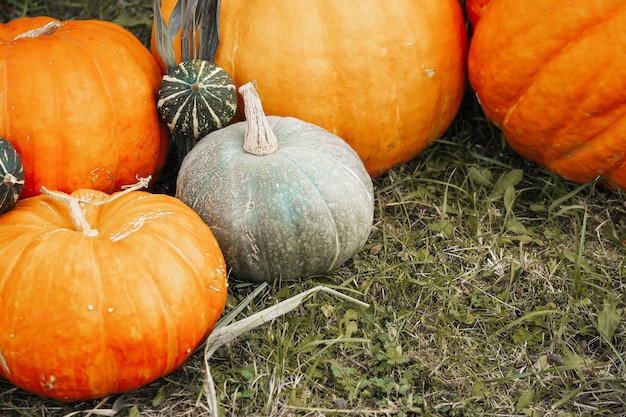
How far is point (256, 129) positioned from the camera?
8.82 ft

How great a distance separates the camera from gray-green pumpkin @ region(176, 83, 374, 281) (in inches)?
104

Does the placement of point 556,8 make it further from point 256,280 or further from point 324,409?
point 324,409

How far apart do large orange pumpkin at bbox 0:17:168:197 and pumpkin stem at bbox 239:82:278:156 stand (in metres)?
0.47

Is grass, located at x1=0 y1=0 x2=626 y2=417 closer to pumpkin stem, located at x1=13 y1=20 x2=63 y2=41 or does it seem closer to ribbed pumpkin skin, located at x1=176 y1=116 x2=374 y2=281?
ribbed pumpkin skin, located at x1=176 y1=116 x2=374 y2=281

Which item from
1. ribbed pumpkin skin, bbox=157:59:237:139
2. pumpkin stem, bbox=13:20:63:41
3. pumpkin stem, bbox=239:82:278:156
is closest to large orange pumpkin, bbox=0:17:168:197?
pumpkin stem, bbox=13:20:63:41

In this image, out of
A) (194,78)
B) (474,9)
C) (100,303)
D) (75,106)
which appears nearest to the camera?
(100,303)

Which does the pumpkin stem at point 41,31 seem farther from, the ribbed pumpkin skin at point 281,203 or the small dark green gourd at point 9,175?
the ribbed pumpkin skin at point 281,203

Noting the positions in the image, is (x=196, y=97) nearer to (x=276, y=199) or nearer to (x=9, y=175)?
(x=276, y=199)

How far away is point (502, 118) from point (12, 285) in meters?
2.07

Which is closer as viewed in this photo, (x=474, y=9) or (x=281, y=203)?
(x=281, y=203)

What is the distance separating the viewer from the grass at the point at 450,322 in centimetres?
241

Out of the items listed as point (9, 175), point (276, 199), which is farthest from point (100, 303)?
point (276, 199)

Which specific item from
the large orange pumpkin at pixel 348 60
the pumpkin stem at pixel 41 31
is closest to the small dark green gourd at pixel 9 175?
the pumpkin stem at pixel 41 31

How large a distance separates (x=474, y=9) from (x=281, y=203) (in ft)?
4.55
